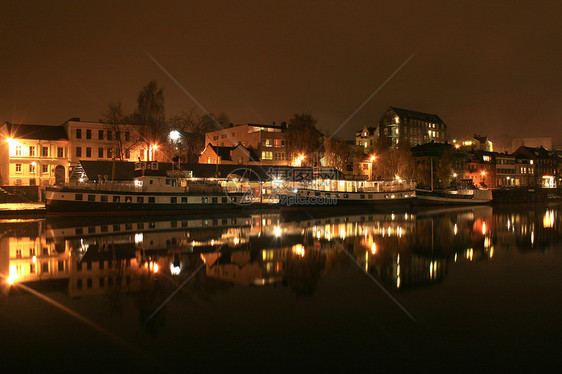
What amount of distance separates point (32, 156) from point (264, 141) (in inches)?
1277

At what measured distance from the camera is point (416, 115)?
3846 inches

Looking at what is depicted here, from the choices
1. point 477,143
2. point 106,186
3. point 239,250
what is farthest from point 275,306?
point 477,143

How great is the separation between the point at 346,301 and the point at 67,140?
5226 cm

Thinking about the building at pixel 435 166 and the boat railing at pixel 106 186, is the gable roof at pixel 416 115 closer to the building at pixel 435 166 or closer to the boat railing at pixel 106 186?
the building at pixel 435 166

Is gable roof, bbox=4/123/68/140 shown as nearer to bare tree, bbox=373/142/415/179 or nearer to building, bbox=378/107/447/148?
bare tree, bbox=373/142/415/179

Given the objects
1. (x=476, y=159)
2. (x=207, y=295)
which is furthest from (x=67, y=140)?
(x=476, y=159)

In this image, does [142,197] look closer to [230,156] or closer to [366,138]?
[230,156]

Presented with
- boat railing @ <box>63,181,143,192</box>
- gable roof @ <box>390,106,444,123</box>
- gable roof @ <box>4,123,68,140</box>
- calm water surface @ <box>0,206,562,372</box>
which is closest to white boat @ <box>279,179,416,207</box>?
boat railing @ <box>63,181,143,192</box>

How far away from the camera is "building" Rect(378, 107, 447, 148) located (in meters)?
93.4

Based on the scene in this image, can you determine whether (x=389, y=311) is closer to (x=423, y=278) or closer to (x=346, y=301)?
(x=346, y=301)

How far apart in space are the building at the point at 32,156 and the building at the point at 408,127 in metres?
65.2

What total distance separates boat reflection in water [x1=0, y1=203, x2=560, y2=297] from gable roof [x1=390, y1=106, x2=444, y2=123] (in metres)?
66.7

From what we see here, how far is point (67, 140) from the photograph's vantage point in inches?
2106

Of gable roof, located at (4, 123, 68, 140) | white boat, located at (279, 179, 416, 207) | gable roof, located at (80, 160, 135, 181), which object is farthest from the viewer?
gable roof, located at (4, 123, 68, 140)
